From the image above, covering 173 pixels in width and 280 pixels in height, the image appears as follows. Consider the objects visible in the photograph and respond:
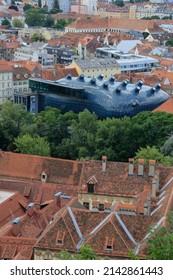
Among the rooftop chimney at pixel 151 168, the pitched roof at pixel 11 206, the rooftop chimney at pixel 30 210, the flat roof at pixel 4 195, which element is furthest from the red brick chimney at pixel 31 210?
the rooftop chimney at pixel 151 168

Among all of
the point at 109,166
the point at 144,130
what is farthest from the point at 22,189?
the point at 144,130

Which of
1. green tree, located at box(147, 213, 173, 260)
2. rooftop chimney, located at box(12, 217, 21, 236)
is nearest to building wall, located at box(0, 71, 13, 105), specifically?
rooftop chimney, located at box(12, 217, 21, 236)

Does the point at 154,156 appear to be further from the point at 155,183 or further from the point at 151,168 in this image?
the point at 155,183

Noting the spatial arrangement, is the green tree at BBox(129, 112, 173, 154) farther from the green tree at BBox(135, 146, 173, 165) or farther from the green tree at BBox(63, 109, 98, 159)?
the green tree at BBox(135, 146, 173, 165)

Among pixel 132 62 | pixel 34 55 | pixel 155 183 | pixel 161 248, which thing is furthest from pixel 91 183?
pixel 34 55

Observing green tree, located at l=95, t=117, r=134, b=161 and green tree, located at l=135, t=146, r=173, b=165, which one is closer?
green tree, located at l=135, t=146, r=173, b=165

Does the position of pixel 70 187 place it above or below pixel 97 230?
below
